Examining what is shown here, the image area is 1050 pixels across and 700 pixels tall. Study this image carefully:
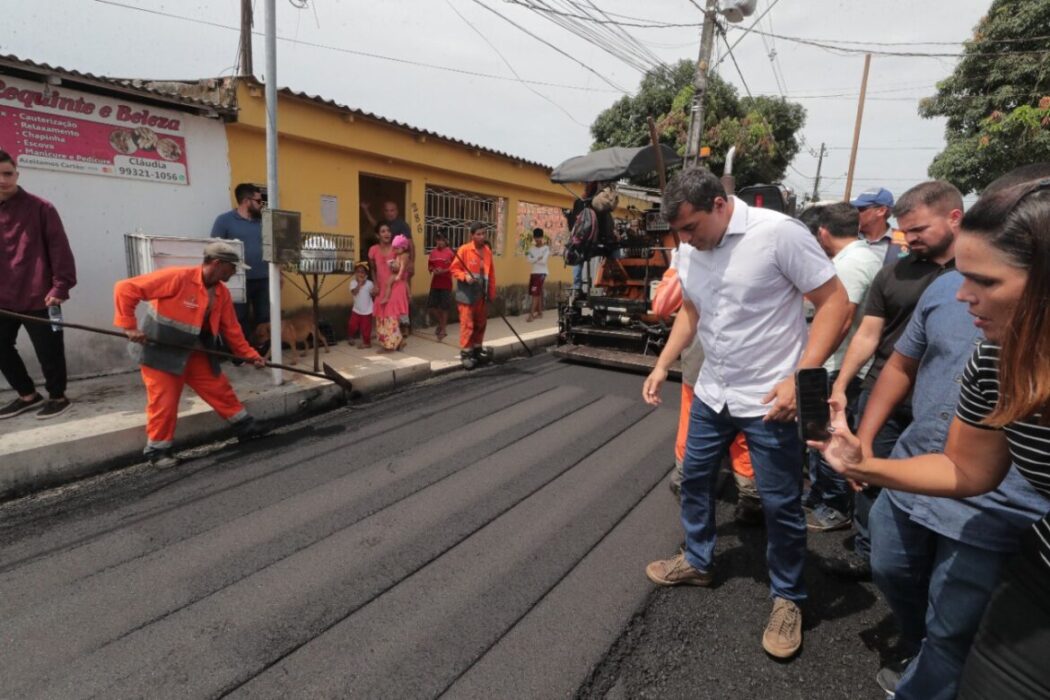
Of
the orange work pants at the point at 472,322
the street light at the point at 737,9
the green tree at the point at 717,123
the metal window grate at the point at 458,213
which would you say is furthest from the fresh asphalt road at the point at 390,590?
the green tree at the point at 717,123

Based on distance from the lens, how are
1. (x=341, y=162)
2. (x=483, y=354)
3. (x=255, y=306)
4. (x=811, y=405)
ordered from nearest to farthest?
(x=811, y=405), (x=255, y=306), (x=483, y=354), (x=341, y=162)

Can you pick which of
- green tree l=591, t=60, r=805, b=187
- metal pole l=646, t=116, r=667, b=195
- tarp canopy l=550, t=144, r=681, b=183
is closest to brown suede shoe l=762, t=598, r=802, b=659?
metal pole l=646, t=116, r=667, b=195

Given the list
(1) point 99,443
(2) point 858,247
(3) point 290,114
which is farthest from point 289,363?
(2) point 858,247

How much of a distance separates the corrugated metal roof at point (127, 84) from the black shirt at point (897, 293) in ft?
20.0

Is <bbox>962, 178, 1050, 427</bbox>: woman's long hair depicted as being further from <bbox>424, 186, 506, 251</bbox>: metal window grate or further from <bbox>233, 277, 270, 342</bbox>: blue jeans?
<bbox>424, 186, 506, 251</bbox>: metal window grate

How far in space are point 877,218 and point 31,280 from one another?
5958 millimetres

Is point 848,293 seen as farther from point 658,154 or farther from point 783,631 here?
point 658,154

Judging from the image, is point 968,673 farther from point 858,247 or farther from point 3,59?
point 3,59

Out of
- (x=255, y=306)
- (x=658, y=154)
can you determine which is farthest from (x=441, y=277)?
(x=658, y=154)

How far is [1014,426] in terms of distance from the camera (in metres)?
1.08

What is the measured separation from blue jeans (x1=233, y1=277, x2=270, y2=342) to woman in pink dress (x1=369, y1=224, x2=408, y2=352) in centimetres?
134

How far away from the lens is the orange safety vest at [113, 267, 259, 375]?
3.68 meters

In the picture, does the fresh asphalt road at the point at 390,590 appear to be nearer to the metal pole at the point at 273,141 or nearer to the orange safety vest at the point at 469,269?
the metal pole at the point at 273,141

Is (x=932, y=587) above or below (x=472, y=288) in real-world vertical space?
below
